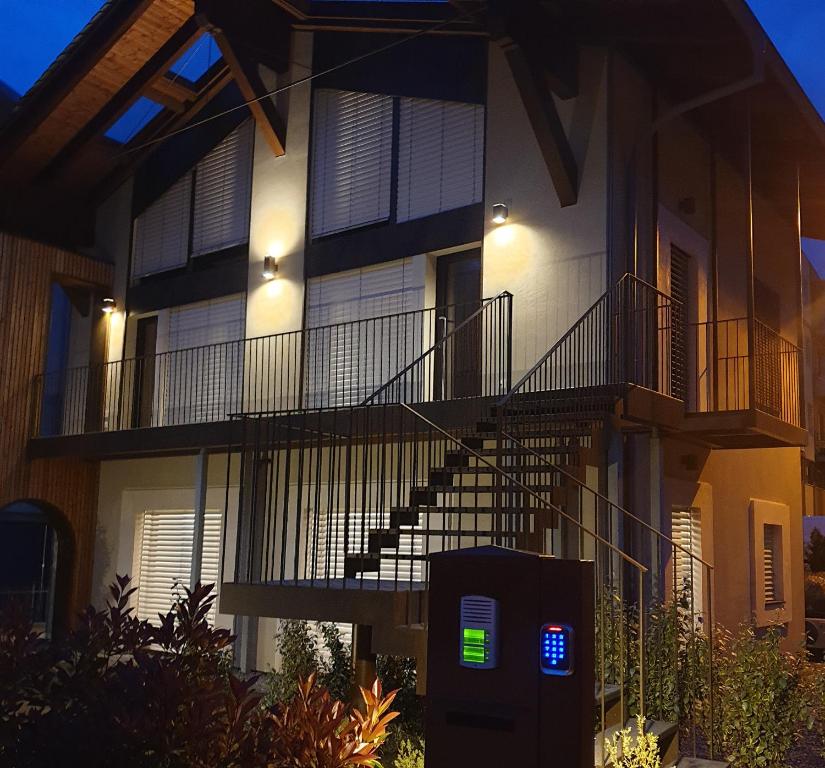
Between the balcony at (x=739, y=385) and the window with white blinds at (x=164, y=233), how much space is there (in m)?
7.28

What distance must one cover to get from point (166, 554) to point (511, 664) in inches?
391

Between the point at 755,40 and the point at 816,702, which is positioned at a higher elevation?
the point at 755,40

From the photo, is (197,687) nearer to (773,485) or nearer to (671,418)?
(671,418)

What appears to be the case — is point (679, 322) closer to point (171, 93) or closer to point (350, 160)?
point (350, 160)

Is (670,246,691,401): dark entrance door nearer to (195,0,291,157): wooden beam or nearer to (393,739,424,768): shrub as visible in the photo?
(195,0,291,157): wooden beam

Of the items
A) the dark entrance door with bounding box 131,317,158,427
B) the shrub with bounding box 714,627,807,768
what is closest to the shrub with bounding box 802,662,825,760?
the shrub with bounding box 714,627,807,768

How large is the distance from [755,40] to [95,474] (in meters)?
10.5

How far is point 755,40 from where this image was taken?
9164 millimetres

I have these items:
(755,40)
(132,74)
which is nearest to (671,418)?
(755,40)

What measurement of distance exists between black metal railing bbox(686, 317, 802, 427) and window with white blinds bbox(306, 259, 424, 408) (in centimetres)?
324

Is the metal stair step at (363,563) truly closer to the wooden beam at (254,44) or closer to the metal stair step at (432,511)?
the metal stair step at (432,511)

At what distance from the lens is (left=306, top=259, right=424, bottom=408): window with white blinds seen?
11.1 m

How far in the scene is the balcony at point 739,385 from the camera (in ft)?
30.7

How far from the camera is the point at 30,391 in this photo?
44.3 ft
